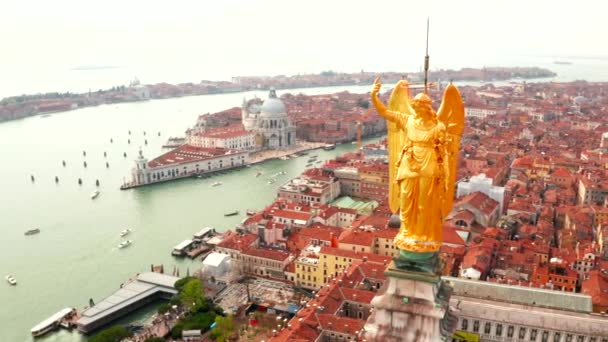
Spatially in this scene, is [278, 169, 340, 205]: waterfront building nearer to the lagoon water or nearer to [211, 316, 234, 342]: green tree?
the lagoon water

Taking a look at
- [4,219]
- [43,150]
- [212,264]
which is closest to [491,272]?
[212,264]

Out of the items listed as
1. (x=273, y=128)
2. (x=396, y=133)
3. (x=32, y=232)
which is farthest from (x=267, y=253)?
(x=273, y=128)

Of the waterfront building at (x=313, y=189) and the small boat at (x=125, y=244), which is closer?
the small boat at (x=125, y=244)

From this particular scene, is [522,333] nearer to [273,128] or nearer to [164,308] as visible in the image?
[164,308]

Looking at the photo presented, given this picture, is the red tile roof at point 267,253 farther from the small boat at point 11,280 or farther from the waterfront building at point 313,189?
the small boat at point 11,280

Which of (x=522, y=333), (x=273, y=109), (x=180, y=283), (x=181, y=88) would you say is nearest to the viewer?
(x=522, y=333)

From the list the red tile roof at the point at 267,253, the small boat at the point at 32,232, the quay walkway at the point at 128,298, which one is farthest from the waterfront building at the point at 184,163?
the red tile roof at the point at 267,253
